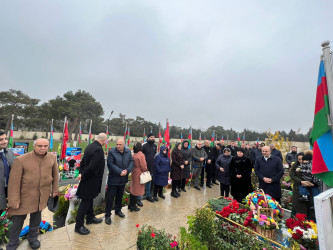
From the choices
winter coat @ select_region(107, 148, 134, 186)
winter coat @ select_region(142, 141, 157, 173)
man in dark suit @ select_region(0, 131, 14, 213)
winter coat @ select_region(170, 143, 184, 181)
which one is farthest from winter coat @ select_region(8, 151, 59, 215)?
winter coat @ select_region(170, 143, 184, 181)

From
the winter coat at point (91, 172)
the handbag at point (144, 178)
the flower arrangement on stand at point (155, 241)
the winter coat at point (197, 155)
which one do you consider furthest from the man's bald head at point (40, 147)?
the winter coat at point (197, 155)

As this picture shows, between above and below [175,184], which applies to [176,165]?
above

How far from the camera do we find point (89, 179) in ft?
10.3

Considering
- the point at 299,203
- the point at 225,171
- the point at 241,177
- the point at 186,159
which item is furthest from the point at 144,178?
the point at 299,203

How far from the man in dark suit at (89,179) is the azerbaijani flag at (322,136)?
134 inches

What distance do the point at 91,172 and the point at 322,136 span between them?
3.69m

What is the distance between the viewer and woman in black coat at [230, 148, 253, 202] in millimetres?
4523

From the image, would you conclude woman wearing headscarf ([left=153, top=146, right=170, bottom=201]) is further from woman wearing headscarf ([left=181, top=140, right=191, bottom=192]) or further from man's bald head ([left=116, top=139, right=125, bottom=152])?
man's bald head ([left=116, top=139, right=125, bottom=152])

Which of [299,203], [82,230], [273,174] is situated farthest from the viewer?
[273,174]

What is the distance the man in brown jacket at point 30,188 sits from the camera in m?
2.41

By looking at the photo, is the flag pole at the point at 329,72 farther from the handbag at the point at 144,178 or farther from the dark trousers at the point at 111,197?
the dark trousers at the point at 111,197

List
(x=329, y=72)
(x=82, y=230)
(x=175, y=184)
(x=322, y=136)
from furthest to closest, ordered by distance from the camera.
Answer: (x=175, y=184)
(x=82, y=230)
(x=322, y=136)
(x=329, y=72)

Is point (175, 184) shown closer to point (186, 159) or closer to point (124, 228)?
point (186, 159)

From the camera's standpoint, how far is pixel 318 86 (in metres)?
2.06
